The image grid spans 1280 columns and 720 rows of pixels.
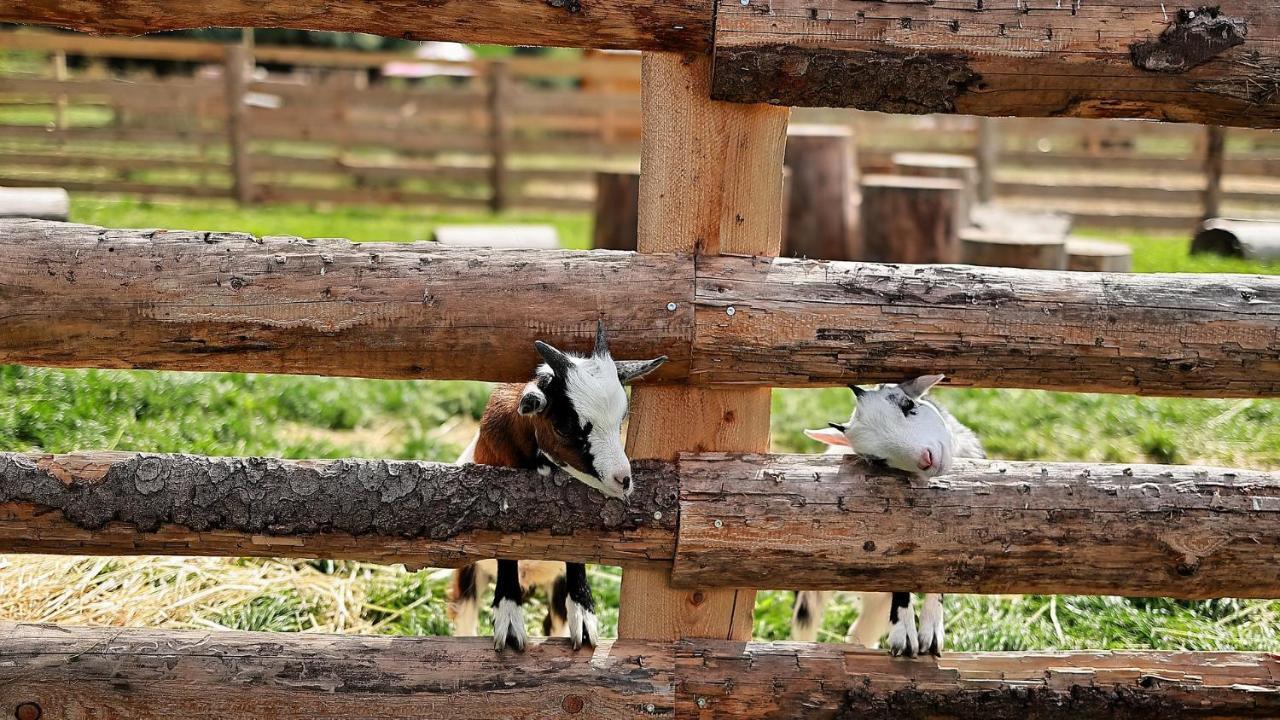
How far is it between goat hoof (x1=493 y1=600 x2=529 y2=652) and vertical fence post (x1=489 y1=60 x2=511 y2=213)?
1320 centimetres

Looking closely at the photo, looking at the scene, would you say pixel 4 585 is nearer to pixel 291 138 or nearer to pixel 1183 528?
pixel 1183 528

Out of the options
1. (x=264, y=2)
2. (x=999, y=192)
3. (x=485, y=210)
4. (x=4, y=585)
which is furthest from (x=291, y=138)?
(x=264, y=2)

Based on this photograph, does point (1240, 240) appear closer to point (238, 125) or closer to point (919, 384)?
point (919, 384)

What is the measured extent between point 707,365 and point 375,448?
3337 millimetres

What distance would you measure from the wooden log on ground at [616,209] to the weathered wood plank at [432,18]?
7027 millimetres

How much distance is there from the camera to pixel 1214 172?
49.6 ft

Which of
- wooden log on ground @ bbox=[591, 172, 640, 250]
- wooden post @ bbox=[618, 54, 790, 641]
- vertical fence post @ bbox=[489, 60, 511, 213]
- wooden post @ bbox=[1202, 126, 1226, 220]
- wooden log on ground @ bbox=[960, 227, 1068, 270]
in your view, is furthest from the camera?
vertical fence post @ bbox=[489, 60, 511, 213]

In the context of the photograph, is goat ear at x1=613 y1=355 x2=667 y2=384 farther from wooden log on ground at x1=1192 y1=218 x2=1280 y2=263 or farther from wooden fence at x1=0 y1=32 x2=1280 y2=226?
wooden fence at x1=0 y1=32 x2=1280 y2=226

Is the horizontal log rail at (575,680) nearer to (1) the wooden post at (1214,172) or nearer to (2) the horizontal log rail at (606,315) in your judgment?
(2) the horizontal log rail at (606,315)

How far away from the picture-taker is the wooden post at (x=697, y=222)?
10.8 ft

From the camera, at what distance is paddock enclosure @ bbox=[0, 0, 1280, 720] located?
10.1ft

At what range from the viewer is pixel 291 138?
16.1m

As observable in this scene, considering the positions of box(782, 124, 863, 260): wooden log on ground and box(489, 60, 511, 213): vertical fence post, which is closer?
box(782, 124, 863, 260): wooden log on ground

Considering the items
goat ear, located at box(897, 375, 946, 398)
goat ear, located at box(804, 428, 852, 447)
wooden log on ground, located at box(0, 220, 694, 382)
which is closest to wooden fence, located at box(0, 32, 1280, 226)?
goat ear, located at box(804, 428, 852, 447)
